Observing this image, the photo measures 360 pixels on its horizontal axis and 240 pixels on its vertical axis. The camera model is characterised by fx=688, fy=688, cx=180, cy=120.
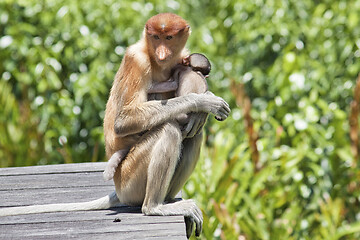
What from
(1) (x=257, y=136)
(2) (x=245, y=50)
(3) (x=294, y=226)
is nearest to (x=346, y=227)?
(3) (x=294, y=226)

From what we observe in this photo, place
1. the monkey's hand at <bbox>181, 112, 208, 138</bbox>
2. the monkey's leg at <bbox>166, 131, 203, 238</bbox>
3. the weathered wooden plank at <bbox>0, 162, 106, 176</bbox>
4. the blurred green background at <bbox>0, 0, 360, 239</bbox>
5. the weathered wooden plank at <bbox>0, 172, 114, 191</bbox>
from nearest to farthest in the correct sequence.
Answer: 1. the monkey's hand at <bbox>181, 112, 208, 138</bbox>
2. the monkey's leg at <bbox>166, 131, 203, 238</bbox>
3. the weathered wooden plank at <bbox>0, 172, 114, 191</bbox>
4. the weathered wooden plank at <bbox>0, 162, 106, 176</bbox>
5. the blurred green background at <bbox>0, 0, 360, 239</bbox>

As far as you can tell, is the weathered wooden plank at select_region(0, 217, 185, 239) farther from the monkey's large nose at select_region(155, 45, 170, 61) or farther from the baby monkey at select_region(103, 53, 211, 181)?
the monkey's large nose at select_region(155, 45, 170, 61)

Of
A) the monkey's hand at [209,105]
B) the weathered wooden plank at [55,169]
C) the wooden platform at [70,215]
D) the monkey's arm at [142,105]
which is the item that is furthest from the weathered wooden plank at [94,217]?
the weathered wooden plank at [55,169]

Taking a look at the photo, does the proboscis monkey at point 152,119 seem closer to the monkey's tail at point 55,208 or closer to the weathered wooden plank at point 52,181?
the monkey's tail at point 55,208

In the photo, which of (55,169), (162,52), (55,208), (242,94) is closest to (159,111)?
(162,52)

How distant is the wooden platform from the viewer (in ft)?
10.2

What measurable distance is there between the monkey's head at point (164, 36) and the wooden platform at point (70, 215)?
78cm

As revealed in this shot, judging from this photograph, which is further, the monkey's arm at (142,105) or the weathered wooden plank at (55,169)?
the weathered wooden plank at (55,169)

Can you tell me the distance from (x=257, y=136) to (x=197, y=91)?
1792mm

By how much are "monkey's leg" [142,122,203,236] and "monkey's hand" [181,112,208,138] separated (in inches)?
2.1

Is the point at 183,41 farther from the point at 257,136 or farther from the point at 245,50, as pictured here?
the point at 245,50

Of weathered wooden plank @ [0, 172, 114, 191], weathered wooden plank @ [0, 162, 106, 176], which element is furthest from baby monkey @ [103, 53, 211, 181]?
weathered wooden plank @ [0, 162, 106, 176]

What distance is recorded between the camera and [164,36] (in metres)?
3.35

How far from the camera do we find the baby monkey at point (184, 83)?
136 inches
